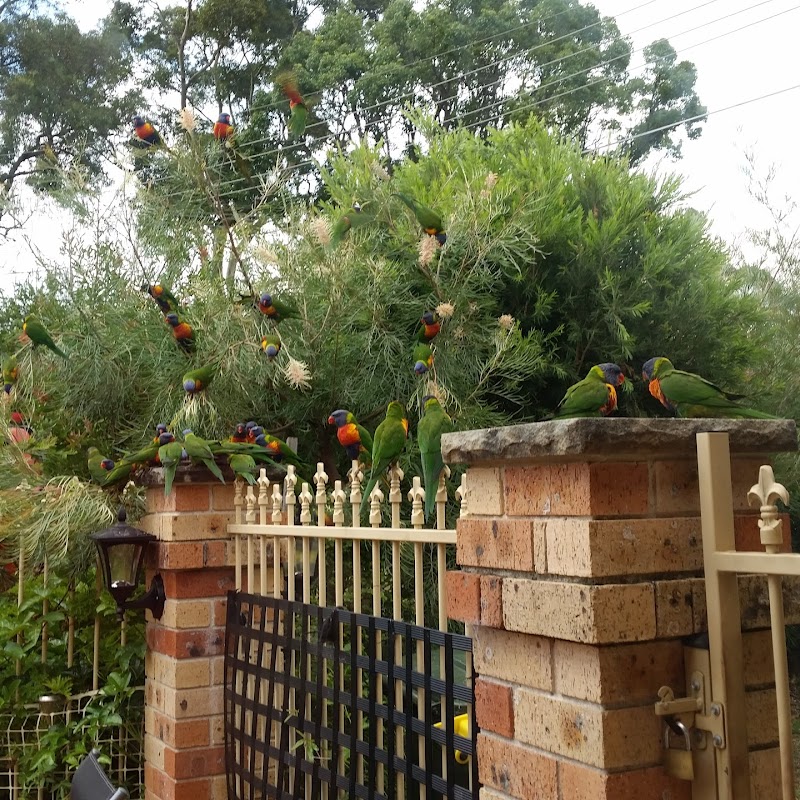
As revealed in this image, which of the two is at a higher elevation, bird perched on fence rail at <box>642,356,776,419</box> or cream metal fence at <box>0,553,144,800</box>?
bird perched on fence rail at <box>642,356,776,419</box>

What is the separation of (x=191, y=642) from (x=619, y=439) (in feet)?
7.87

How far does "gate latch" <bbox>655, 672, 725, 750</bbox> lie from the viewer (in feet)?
4.76

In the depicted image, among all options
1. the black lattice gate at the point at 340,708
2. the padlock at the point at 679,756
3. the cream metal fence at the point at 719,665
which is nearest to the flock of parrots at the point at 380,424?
the black lattice gate at the point at 340,708

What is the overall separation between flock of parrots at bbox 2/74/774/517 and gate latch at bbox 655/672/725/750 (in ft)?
2.12

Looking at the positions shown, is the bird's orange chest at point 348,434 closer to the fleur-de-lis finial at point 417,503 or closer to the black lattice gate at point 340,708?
the black lattice gate at point 340,708

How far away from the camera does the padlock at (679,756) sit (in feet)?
4.83

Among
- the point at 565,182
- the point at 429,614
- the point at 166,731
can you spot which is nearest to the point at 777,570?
the point at 166,731

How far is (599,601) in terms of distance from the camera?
1.46m

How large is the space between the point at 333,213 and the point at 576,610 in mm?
5803

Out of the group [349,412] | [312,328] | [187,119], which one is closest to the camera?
[349,412]

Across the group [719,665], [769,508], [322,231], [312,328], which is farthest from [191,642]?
[769,508]

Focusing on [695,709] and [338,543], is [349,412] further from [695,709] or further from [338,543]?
[695,709]

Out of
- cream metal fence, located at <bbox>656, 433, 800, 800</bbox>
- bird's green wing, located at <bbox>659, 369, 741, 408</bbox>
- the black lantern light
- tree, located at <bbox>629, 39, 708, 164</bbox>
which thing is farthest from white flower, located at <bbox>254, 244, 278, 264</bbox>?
tree, located at <bbox>629, 39, 708, 164</bbox>

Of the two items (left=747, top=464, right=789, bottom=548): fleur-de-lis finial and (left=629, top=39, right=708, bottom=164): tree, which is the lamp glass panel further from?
(left=629, top=39, right=708, bottom=164): tree
